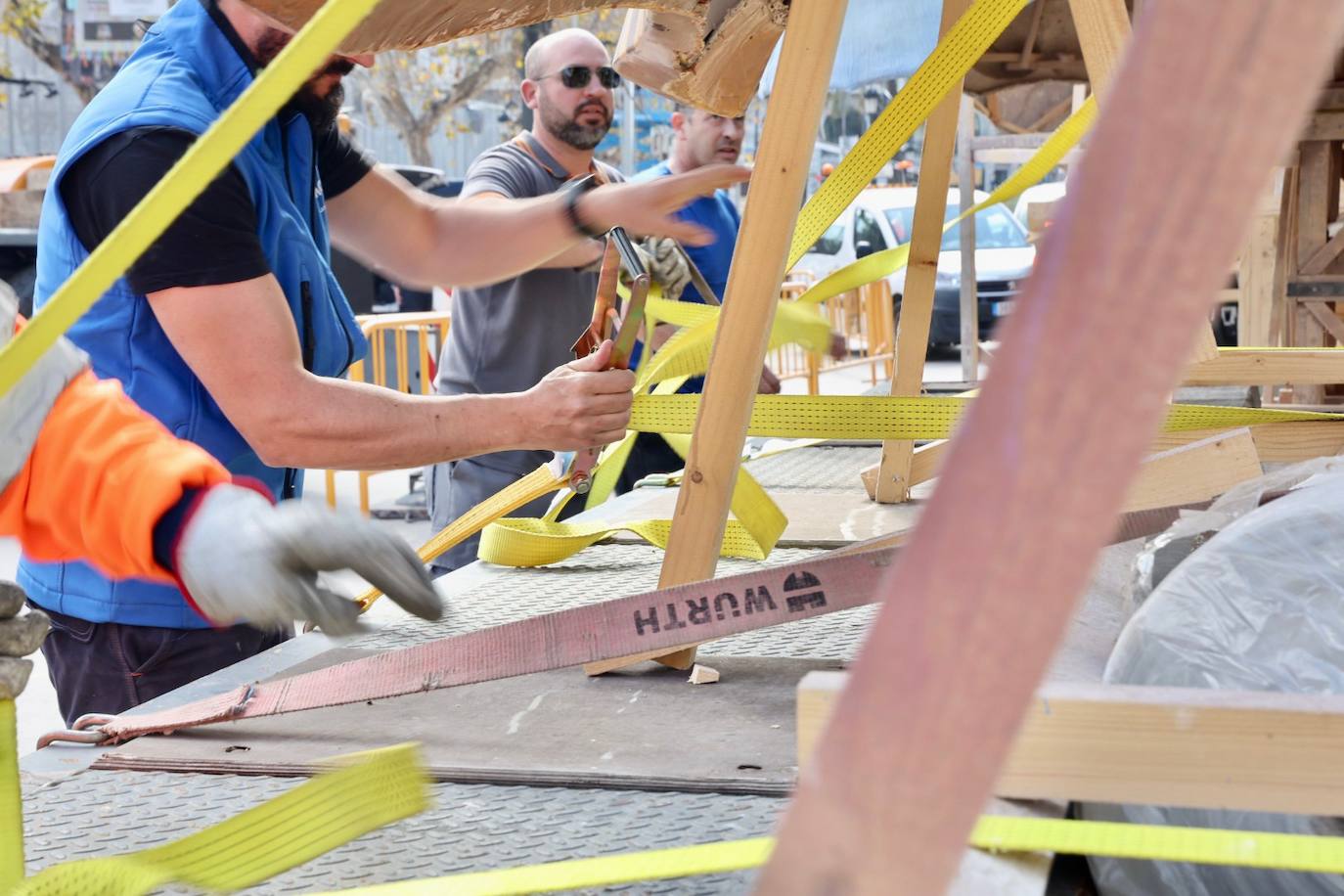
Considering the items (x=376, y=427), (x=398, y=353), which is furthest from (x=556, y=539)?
(x=398, y=353)

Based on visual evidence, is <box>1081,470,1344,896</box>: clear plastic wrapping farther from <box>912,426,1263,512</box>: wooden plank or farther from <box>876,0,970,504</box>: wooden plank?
<box>876,0,970,504</box>: wooden plank

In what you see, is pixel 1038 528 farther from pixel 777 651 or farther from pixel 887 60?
pixel 887 60

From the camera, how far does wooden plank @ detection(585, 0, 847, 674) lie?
175 centimetres

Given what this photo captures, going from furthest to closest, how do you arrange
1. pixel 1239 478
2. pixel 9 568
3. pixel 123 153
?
pixel 9 568, pixel 1239 478, pixel 123 153

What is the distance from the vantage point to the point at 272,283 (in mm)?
2057

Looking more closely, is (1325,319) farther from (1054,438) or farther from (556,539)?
(1054,438)

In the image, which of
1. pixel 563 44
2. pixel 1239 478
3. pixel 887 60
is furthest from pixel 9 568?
pixel 1239 478

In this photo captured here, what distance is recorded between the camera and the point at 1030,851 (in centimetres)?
114

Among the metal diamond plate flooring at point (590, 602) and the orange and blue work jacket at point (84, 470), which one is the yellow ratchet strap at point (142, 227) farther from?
the metal diamond plate flooring at point (590, 602)

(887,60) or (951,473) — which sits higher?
(887,60)

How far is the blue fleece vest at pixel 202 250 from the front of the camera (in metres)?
2.04

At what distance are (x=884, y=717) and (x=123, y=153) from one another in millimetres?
1834

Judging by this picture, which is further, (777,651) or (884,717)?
(777,651)

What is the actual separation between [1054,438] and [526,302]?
3.91 meters
